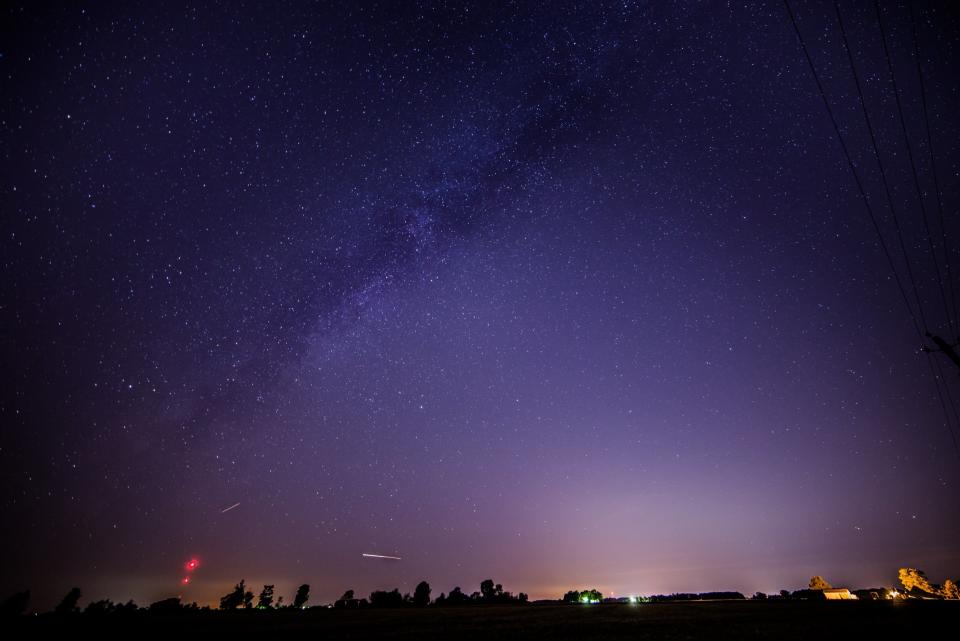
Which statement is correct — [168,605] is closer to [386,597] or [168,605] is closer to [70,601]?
[70,601]

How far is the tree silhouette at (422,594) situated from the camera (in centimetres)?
11288

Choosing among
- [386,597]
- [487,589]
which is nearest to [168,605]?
[386,597]

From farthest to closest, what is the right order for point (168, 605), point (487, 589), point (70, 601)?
point (487, 589) < point (70, 601) < point (168, 605)

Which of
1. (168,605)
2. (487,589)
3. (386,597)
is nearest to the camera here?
(168,605)

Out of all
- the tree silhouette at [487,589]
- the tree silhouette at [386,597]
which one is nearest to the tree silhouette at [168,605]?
the tree silhouette at [386,597]

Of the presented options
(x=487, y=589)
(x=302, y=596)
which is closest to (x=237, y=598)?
(x=302, y=596)

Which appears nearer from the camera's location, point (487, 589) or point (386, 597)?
point (386, 597)

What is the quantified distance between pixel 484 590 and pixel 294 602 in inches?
2228

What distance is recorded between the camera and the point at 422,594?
115000 millimetres

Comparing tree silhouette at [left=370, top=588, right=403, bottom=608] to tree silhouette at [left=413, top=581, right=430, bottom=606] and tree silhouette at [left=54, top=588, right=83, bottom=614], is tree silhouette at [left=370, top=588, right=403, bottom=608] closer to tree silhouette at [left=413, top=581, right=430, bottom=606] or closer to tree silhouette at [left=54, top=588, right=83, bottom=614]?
tree silhouette at [left=413, top=581, right=430, bottom=606]

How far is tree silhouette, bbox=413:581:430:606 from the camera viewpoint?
113 metres

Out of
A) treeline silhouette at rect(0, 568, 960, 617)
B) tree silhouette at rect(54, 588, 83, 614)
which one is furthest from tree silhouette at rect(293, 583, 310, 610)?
tree silhouette at rect(54, 588, 83, 614)

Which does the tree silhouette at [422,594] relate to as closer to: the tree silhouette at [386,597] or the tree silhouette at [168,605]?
the tree silhouette at [386,597]

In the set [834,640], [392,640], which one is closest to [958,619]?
[834,640]
